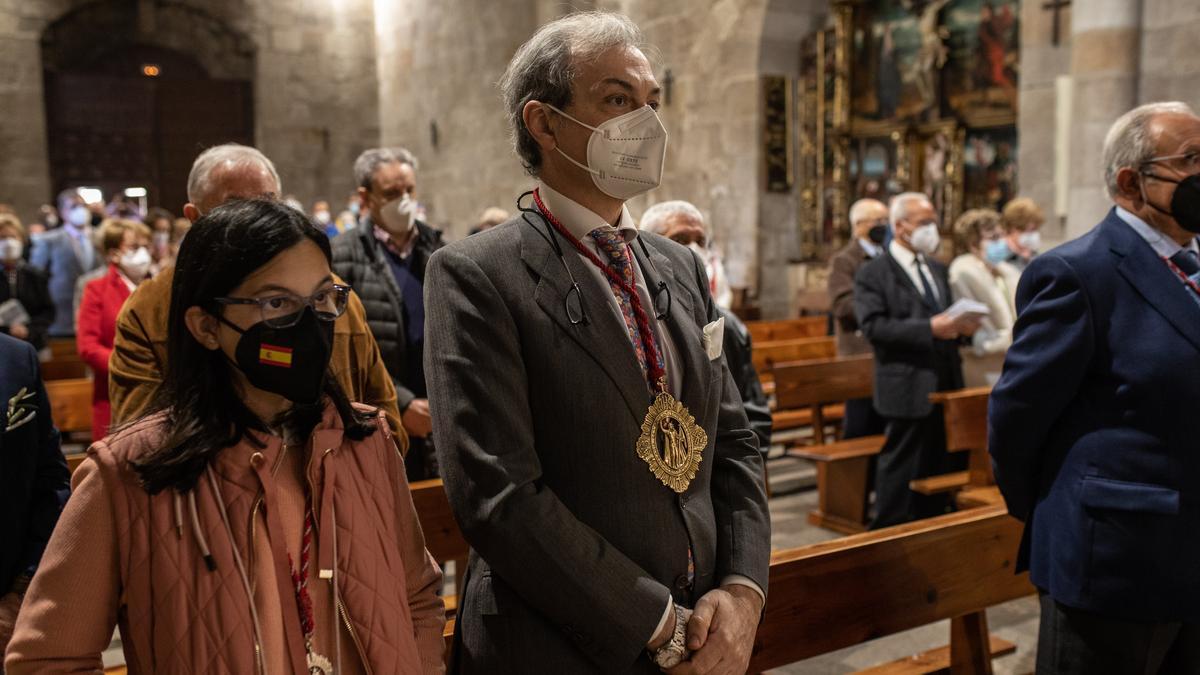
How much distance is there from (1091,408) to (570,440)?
1.30m

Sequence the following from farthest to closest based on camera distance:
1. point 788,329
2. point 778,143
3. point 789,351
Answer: point 778,143 < point 788,329 < point 789,351

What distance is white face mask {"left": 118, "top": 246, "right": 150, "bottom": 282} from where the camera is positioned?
456 centimetres

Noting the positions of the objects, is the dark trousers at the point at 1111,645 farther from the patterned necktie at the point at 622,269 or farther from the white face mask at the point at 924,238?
the white face mask at the point at 924,238

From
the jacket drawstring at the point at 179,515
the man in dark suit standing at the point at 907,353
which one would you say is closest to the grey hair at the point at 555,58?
the jacket drawstring at the point at 179,515

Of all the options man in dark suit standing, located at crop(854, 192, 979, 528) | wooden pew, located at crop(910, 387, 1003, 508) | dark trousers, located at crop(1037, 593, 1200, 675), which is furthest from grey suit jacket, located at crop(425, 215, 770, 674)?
man in dark suit standing, located at crop(854, 192, 979, 528)

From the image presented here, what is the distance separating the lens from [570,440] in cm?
157

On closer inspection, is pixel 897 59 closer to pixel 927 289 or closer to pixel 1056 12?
pixel 1056 12

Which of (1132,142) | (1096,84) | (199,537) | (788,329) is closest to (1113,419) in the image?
(1132,142)

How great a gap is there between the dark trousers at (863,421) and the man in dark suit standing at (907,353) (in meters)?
0.78

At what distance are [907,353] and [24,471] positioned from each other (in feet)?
12.8

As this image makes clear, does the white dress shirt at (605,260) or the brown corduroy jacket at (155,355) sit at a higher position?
the white dress shirt at (605,260)

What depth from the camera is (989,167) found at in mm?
8992

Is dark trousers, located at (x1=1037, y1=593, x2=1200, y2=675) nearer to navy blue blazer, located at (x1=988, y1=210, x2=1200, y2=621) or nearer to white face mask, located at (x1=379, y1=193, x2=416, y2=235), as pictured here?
navy blue blazer, located at (x1=988, y1=210, x2=1200, y2=621)

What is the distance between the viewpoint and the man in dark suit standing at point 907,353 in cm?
471
